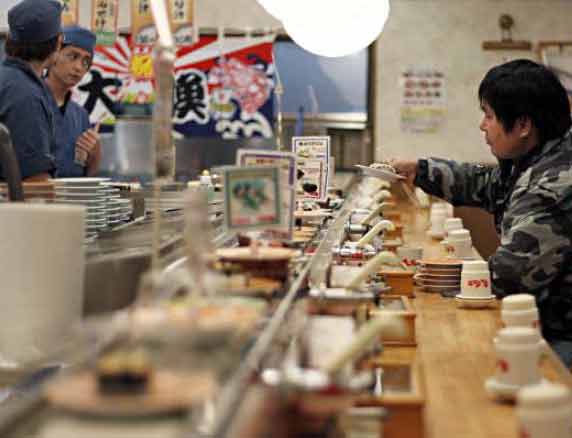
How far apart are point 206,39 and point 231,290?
7946mm

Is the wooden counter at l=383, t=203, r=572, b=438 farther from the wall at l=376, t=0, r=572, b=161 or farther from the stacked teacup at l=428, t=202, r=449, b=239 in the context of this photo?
the wall at l=376, t=0, r=572, b=161

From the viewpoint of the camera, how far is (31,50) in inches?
154

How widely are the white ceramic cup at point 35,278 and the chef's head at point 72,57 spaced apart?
10.3 feet

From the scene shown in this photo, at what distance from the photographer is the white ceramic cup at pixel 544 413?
154 cm

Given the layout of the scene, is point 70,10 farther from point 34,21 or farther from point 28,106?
point 28,106

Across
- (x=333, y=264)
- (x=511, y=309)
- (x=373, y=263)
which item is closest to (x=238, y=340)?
(x=511, y=309)

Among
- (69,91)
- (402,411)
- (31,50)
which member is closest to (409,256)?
(31,50)

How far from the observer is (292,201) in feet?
8.39

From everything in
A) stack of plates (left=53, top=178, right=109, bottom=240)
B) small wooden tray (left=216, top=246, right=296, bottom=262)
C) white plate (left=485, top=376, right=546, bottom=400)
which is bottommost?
white plate (left=485, top=376, right=546, bottom=400)

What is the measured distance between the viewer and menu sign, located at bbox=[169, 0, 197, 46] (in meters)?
7.73

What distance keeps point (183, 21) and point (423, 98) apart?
9.11ft

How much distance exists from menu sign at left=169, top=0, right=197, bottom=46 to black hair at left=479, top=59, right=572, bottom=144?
4454 mm

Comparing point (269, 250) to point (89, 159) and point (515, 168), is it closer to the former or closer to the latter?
point (515, 168)

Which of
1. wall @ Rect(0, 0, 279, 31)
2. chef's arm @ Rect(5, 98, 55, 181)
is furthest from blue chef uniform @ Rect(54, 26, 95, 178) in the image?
wall @ Rect(0, 0, 279, 31)
